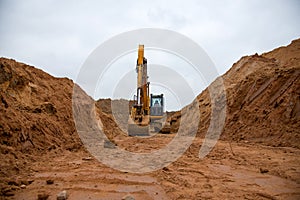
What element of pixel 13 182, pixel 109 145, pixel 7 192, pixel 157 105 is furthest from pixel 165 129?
pixel 7 192

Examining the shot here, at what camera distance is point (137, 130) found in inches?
504

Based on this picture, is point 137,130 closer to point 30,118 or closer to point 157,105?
point 157,105

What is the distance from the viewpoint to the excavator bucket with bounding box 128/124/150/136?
12.8m

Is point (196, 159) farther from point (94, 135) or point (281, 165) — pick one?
point (94, 135)

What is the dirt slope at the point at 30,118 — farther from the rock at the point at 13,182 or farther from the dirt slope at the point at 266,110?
the dirt slope at the point at 266,110

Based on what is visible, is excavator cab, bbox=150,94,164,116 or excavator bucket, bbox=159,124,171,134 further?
excavator cab, bbox=150,94,164,116

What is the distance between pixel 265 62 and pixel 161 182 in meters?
14.8

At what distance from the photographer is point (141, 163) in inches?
215

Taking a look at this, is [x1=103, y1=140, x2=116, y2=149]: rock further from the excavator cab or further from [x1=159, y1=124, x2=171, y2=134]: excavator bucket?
the excavator cab

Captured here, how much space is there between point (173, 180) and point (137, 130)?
8808 millimetres

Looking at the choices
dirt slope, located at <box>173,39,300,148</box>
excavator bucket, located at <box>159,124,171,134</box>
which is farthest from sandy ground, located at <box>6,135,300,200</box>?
excavator bucket, located at <box>159,124,171,134</box>

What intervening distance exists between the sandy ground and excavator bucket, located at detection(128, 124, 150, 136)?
276 inches

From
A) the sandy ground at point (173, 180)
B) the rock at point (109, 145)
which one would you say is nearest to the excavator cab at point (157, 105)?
the rock at point (109, 145)

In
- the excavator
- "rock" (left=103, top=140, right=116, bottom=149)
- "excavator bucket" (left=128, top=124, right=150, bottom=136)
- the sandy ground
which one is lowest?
the sandy ground
